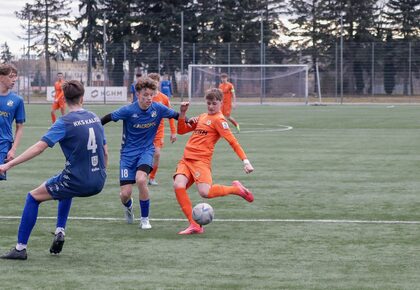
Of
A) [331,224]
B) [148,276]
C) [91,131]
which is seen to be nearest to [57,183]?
[91,131]

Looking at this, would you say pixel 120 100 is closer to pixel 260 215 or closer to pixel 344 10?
pixel 344 10

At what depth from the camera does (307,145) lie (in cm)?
2277

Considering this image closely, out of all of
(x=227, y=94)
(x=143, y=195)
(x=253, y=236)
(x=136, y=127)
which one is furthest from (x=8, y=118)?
(x=227, y=94)

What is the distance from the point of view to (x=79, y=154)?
27.2 ft

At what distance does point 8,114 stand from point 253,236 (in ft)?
10.8

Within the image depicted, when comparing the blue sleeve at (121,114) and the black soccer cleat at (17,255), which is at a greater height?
the blue sleeve at (121,114)

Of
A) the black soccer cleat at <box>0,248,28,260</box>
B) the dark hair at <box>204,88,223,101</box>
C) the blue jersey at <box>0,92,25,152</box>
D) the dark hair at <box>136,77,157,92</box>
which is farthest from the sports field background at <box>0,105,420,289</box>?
the dark hair at <box>136,77,157,92</box>

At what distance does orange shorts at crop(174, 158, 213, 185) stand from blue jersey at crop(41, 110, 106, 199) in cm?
213

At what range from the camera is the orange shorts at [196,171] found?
10359 mm

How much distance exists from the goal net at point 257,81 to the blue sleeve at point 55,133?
5076cm

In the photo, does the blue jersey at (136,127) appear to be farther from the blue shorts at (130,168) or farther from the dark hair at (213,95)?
the dark hair at (213,95)

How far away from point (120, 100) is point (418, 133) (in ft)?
119

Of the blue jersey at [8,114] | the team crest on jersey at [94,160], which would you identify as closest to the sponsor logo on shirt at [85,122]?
the team crest on jersey at [94,160]

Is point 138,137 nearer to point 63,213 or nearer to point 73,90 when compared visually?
point 63,213
